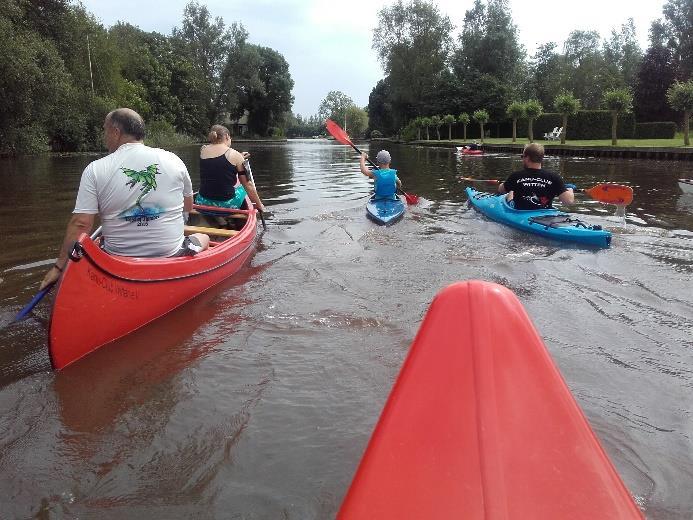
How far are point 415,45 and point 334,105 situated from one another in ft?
272

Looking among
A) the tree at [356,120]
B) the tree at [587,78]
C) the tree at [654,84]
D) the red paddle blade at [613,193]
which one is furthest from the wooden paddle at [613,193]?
the tree at [356,120]

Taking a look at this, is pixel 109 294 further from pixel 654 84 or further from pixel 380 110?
pixel 380 110

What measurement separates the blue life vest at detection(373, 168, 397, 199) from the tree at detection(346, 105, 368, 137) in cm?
10447

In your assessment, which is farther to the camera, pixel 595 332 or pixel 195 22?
pixel 195 22

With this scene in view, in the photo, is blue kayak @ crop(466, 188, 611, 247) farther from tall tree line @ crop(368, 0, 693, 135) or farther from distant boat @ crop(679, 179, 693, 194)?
tall tree line @ crop(368, 0, 693, 135)

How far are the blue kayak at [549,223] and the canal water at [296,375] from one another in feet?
0.64

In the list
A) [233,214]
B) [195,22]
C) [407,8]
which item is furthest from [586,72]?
[233,214]

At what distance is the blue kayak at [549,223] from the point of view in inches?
297

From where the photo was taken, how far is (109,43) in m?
36.9

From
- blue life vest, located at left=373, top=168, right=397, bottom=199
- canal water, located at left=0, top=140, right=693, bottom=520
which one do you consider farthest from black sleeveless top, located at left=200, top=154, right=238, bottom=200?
blue life vest, located at left=373, top=168, right=397, bottom=199

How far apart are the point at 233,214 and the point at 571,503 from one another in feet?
23.3

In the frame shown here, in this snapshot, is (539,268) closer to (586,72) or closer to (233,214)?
(233,214)

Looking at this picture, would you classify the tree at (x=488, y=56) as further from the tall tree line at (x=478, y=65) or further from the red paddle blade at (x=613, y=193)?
the red paddle blade at (x=613, y=193)

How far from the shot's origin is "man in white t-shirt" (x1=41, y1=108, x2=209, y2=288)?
4273 millimetres
